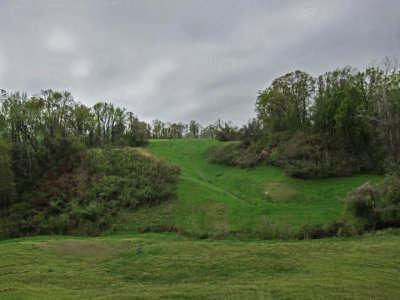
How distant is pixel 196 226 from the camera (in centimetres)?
2031

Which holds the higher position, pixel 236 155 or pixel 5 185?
pixel 236 155

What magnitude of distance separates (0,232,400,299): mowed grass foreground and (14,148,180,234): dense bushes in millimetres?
8128

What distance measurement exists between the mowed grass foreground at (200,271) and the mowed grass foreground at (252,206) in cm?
481

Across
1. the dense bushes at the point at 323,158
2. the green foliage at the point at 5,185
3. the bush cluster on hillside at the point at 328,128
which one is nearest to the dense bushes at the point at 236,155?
the bush cluster on hillside at the point at 328,128

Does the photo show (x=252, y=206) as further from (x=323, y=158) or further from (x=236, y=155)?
(x=236, y=155)

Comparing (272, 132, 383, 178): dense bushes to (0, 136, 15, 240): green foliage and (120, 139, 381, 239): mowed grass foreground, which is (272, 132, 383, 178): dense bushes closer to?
(120, 139, 381, 239): mowed grass foreground

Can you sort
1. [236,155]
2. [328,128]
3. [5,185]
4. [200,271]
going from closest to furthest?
1. [200,271]
2. [5,185]
3. [328,128]
4. [236,155]

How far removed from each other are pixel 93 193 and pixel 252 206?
17389mm

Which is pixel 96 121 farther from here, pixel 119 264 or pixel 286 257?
pixel 286 257

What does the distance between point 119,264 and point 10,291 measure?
456cm

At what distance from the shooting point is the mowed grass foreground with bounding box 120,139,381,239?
19453 mm

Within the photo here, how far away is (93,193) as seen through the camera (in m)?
26.4

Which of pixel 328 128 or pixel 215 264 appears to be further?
pixel 328 128

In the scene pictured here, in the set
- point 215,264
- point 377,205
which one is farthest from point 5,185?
point 377,205
